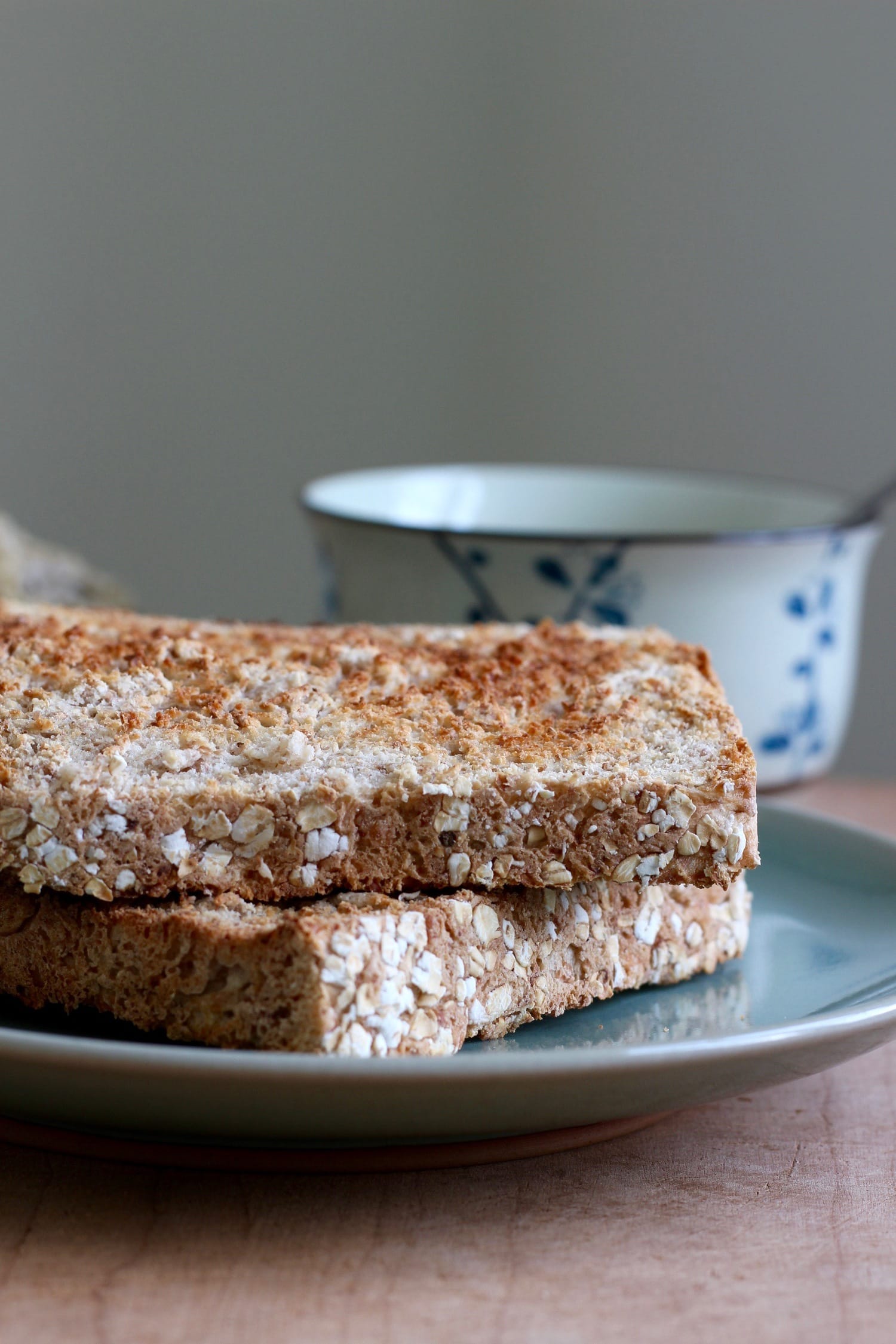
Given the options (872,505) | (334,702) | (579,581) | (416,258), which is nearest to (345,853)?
(334,702)

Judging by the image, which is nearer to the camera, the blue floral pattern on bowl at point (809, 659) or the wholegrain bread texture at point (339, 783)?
the wholegrain bread texture at point (339, 783)

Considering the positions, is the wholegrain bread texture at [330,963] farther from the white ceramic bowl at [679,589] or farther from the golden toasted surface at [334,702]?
the white ceramic bowl at [679,589]

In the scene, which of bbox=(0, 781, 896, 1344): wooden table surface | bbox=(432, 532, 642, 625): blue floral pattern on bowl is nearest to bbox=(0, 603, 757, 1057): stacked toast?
bbox=(0, 781, 896, 1344): wooden table surface

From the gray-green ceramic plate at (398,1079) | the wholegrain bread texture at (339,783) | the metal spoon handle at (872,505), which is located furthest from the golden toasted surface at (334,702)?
the metal spoon handle at (872,505)

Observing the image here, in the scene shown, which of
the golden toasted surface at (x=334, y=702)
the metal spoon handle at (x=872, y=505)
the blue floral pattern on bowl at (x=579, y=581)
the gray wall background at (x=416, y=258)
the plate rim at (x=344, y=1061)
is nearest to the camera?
the plate rim at (x=344, y=1061)

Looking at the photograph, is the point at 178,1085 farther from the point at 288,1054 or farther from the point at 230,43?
the point at 230,43

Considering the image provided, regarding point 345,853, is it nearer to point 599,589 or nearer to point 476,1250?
point 476,1250

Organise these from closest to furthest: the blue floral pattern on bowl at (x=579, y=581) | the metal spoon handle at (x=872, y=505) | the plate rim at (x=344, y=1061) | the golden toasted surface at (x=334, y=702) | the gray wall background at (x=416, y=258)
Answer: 1. the plate rim at (x=344, y=1061)
2. the golden toasted surface at (x=334, y=702)
3. the blue floral pattern on bowl at (x=579, y=581)
4. the metal spoon handle at (x=872, y=505)
5. the gray wall background at (x=416, y=258)
